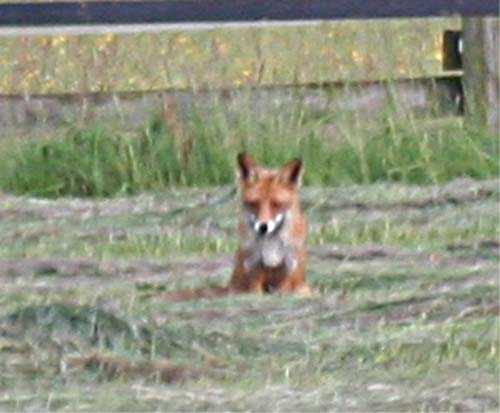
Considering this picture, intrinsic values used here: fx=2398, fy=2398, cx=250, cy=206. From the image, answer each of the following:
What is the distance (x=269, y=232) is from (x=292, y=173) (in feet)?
1.02

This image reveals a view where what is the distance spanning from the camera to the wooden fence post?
531 inches

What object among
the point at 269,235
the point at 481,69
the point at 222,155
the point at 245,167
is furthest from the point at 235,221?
the point at 481,69

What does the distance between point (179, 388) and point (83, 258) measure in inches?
127

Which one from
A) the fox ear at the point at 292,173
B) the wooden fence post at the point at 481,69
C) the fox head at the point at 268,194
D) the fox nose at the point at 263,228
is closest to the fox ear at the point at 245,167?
the fox head at the point at 268,194

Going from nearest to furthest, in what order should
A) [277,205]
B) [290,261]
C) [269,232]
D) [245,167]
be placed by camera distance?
[290,261]
[269,232]
[277,205]
[245,167]

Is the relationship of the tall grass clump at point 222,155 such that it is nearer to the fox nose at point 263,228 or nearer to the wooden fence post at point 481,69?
the wooden fence post at point 481,69

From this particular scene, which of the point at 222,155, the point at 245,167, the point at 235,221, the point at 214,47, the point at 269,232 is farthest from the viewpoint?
the point at 214,47

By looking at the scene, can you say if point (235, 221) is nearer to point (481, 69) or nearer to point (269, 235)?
point (269, 235)

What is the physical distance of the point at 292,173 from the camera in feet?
34.0

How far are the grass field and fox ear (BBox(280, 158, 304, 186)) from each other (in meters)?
0.38

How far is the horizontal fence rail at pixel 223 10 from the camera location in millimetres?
12328

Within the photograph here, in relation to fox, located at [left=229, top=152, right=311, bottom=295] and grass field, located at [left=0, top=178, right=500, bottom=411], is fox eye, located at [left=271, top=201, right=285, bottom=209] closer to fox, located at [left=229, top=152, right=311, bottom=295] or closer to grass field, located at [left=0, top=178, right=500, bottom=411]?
fox, located at [left=229, top=152, right=311, bottom=295]

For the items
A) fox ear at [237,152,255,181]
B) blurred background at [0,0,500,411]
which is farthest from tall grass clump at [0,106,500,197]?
fox ear at [237,152,255,181]

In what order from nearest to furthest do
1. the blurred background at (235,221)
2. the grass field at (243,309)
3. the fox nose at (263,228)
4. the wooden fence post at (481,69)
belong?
the grass field at (243,309)
the blurred background at (235,221)
the fox nose at (263,228)
the wooden fence post at (481,69)
